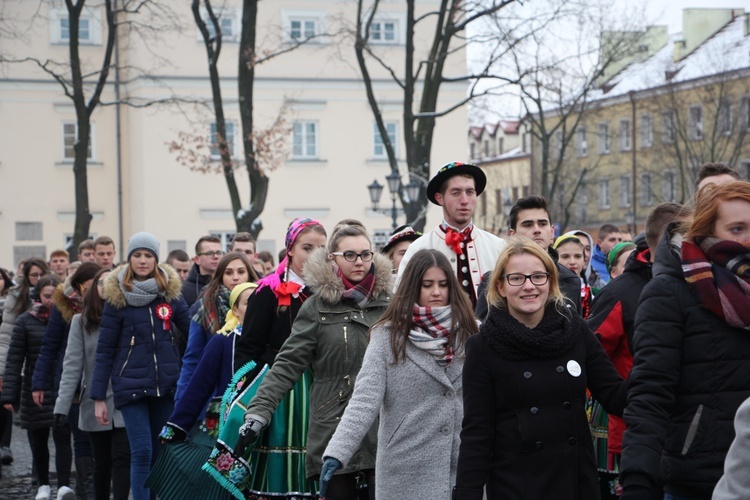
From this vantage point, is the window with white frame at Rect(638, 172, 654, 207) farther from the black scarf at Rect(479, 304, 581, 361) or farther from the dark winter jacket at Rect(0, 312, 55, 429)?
the black scarf at Rect(479, 304, 581, 361)

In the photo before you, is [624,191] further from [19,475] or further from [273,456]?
[273,456]

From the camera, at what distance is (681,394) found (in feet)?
14.7

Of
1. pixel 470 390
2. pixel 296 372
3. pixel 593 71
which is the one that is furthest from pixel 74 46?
pixel 470 390

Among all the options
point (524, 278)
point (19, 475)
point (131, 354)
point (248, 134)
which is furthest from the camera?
point (248, 134)

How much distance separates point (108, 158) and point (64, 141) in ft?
5.13

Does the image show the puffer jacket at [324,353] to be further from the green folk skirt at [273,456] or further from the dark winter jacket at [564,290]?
the dark winter jacket at [564,290]

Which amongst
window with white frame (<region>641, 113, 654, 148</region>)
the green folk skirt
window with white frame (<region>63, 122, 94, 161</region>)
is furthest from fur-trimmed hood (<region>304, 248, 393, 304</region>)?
window with white frame (<region>641, 113, 654, 148</region>)

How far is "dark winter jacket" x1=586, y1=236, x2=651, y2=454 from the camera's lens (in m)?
6.05

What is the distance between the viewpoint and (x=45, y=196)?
4012 cm

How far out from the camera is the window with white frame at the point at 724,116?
42197 millimetres

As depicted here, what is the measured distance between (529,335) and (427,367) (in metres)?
0.95

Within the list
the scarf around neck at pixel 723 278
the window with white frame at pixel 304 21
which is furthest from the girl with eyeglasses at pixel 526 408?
the window with white frame at pixel 304 21

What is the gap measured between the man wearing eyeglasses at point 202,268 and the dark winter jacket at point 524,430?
7.67 meters

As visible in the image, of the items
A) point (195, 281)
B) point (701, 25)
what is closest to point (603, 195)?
point (701, 25)
